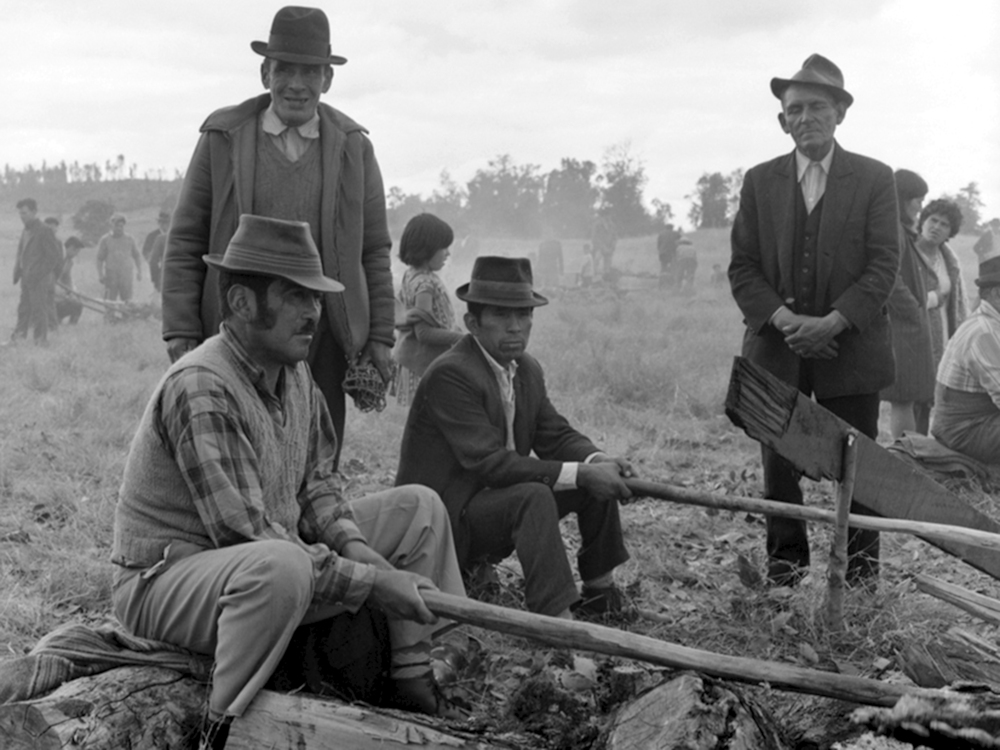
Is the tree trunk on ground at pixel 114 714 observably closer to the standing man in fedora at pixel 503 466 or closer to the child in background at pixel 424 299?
the standing man in fedora at pixel 503 466

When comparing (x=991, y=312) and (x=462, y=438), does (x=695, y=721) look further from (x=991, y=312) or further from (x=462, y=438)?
(x=991, y=312)

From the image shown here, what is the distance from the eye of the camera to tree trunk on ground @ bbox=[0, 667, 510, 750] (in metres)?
2.62

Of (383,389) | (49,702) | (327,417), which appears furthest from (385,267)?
(49,702)

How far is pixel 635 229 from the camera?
50.1 meters

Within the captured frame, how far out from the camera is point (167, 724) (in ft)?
9.18

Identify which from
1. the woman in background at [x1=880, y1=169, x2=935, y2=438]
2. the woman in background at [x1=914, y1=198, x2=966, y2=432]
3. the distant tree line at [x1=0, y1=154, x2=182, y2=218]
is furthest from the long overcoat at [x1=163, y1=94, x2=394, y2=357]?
the distant tree line at [x1=0, y1=154, x2=182, y2=218]

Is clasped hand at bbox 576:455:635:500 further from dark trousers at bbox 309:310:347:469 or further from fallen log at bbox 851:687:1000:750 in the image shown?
fallen log at bbox 851:687:1000:750

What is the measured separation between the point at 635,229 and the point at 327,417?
47.8 m

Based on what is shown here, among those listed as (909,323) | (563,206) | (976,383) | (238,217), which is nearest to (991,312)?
(976,383)

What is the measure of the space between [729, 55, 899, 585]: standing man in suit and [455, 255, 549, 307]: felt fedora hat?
3.68 feet

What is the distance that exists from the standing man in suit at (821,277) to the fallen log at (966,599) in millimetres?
761

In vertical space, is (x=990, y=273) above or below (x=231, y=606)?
above

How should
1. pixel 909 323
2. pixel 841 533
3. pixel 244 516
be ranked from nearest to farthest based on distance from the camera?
pixel 244 516, pixel 841 533, pixel 909 323

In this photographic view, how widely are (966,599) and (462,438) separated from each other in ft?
6.48
